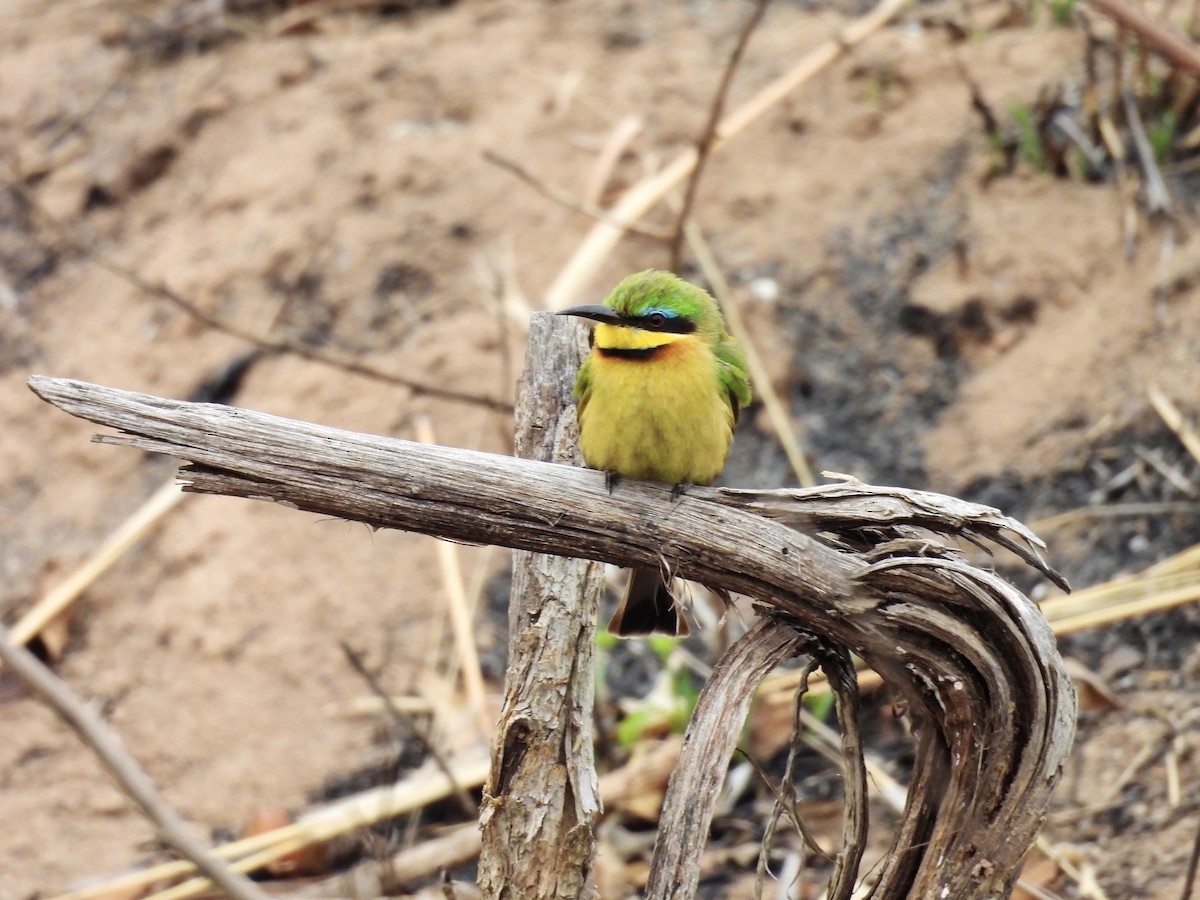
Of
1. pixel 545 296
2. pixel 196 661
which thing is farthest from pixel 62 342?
pixel 545 296

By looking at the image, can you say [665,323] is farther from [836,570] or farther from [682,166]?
[682,166]

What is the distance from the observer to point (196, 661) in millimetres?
4906

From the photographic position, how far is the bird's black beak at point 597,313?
118 inches

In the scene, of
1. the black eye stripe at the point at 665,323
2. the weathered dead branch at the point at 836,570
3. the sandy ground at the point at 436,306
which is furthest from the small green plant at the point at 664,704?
the weathered dead branch at the point at 836,570

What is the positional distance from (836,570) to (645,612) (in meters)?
0.74

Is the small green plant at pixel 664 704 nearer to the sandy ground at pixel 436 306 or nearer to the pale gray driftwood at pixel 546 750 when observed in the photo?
the sandy ground at pixel 436 306

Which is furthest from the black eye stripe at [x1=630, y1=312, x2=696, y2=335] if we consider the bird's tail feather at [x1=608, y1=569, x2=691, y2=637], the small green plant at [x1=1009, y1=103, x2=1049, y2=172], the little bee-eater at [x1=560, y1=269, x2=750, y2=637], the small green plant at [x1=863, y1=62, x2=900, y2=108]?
the small green plant at [x1=863, y1=62, x2=900, y2=108]

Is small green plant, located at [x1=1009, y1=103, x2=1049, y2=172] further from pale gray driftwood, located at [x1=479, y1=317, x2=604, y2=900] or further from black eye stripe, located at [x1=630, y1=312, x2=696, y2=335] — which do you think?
pale gray driftwood, located at [x1=479, y1=317, x2=604, y2=900]

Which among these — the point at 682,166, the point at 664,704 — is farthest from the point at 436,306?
the point at 664,704

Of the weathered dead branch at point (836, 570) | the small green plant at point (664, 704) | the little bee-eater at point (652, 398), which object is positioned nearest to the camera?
A: the weathered dead branch at point (836, 570)

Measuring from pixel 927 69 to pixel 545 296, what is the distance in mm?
2044

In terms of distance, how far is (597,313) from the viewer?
3.02 meters

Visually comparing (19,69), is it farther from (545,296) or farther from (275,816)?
(275,816)

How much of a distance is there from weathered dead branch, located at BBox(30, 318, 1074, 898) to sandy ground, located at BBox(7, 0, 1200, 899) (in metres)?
1.18
